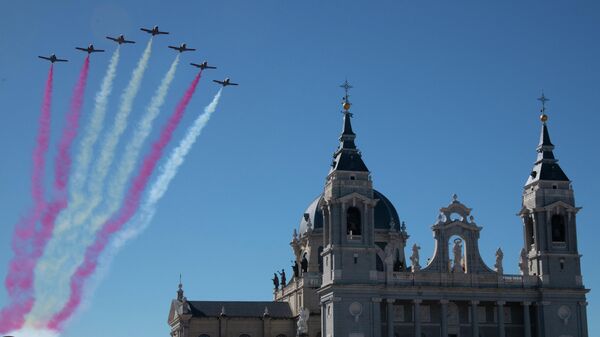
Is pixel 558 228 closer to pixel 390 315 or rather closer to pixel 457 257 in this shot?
pixel 457 257

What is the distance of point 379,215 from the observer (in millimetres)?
124125

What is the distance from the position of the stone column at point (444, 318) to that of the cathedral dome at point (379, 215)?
67.6 feet

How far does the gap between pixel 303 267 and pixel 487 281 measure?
26.2 metres

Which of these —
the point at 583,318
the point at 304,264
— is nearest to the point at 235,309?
the point at 304,264

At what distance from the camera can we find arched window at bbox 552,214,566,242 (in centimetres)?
10719

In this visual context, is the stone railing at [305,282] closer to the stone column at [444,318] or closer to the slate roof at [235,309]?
the slate roof at [235,309]

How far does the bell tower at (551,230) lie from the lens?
10619 centimetres

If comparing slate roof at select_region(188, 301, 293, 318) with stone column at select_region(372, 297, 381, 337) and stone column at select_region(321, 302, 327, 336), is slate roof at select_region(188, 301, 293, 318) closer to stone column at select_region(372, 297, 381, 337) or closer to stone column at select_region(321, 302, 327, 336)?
stone column at select_region(321, 302, 327, 336)

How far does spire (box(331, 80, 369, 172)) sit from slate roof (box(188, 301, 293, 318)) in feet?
63.8

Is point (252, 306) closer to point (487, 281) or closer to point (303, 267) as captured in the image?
point (303, 267)

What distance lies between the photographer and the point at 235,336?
115438mm

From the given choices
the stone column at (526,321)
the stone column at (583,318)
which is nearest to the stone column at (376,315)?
the stone column at (526,321)

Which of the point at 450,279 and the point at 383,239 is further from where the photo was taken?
the point at 383,239

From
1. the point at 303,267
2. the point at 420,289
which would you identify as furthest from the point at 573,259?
the point at 303,267
